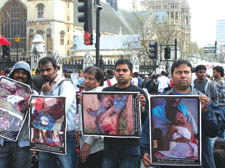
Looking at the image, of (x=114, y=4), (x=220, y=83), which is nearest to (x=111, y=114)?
(x=220, y=83)

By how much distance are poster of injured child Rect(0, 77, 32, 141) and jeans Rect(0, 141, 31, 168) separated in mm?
193

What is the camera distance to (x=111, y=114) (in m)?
4.45

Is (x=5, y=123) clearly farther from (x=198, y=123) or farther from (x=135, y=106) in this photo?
(x=198, y=123)

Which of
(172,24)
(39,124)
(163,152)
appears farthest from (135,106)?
(172,24)

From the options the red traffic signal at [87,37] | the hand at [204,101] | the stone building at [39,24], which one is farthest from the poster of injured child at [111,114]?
the stone building at [39,24]

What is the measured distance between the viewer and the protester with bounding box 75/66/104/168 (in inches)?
190

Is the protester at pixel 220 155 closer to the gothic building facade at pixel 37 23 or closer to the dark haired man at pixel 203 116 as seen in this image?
the dark haired man at pixel 203 116

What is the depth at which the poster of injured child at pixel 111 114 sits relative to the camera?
432 centimetres

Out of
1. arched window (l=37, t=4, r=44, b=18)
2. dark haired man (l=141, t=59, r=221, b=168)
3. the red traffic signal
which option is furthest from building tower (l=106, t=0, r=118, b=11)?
dark haired man (l=141, t=59, r=221, b=168)

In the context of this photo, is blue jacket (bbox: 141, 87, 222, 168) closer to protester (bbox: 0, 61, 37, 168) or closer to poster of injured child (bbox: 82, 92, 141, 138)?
poster of injured child (bbox: 82, 92, 141, 138)

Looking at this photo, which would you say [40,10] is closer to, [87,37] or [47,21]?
[47,21]

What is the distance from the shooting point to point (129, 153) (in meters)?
4.48

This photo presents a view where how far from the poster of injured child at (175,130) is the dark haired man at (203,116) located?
0.08 meters

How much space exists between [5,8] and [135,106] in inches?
2403
